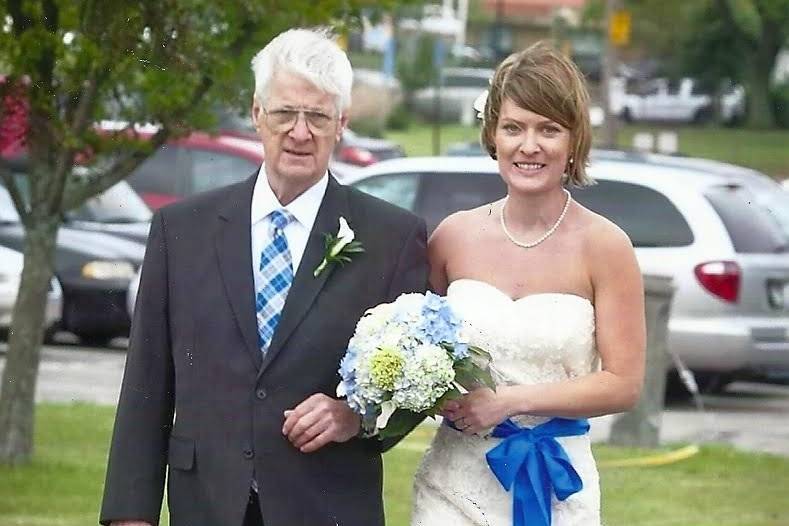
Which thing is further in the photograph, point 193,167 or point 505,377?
point 193,167

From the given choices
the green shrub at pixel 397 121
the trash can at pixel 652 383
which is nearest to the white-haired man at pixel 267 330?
the trash can at pixel 652 383

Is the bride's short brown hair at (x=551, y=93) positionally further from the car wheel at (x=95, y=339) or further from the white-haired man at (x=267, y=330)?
the car wheel at (x=95, y=339)

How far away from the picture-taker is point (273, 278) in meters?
4.52

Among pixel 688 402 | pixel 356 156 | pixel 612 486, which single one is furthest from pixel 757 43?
pixel 612 486

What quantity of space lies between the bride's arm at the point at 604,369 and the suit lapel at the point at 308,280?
436mm

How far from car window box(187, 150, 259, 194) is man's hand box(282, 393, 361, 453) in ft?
47.6

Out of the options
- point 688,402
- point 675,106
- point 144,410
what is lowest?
point 675,106

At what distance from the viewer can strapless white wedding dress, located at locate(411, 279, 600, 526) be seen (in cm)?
463

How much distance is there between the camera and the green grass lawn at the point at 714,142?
4338 cm

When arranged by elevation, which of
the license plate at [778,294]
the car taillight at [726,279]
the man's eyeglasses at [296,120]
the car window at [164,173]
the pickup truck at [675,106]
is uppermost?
the man's eyeglasses at [296,120]

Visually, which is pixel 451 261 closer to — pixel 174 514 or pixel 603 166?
pixel 174 514

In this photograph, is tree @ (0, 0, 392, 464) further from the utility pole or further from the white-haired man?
the utility pole

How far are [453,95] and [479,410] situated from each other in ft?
165

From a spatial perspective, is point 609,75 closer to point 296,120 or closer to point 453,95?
point 453,95
